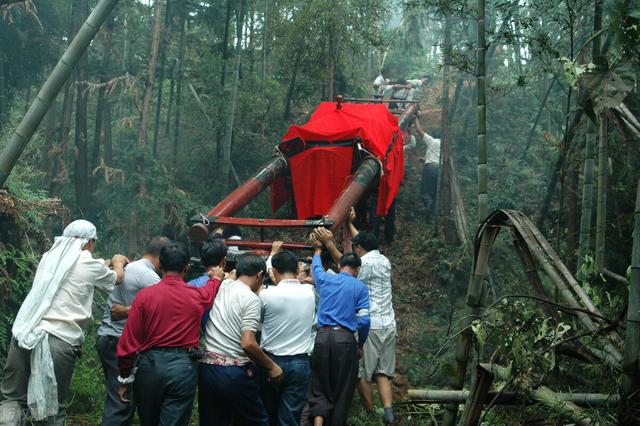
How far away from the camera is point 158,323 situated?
417cm

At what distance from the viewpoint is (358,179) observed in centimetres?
803

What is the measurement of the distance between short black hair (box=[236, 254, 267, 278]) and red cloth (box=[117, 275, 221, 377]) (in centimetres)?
42

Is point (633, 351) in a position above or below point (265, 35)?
below

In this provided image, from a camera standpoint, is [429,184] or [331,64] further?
[429,184]

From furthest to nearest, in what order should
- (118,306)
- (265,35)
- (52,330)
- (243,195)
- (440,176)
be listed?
(265,35)
(440,176)
(243,195)
(118,306)
(52,330)

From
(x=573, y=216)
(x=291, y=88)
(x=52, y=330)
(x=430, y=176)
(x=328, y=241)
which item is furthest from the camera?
(x=430, y=176)

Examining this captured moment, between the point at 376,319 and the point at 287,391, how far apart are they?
55.1 inches

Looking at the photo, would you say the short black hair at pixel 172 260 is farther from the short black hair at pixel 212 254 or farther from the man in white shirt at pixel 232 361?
the short black hair at pixel 212 254

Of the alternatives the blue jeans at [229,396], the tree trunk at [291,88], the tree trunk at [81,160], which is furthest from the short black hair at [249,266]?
the tree trunk at [291,88]

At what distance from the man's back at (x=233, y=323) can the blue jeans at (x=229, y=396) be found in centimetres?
9

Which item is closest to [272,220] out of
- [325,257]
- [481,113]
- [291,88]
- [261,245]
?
[261,245]

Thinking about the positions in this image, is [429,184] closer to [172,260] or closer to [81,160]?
[81,160]

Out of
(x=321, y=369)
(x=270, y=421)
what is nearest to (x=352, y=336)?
(x=321, y=369)

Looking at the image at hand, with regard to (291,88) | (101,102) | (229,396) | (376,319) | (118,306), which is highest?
(291,88)
